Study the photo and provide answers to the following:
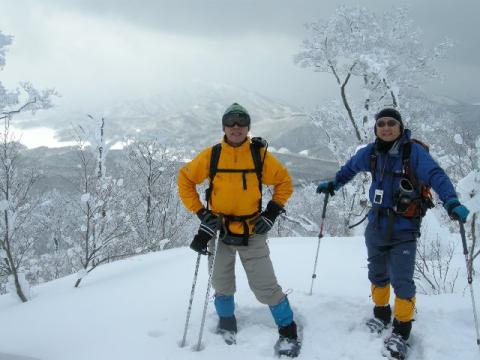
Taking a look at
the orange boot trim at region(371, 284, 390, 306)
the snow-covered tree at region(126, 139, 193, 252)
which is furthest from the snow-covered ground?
the snow-covered tree at region(126, 139, 193, 252)

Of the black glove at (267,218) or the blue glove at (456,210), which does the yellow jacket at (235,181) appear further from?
the blue glove at (456,210)

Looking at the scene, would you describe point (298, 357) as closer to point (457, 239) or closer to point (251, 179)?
point (251, 179)

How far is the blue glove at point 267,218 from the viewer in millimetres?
3725

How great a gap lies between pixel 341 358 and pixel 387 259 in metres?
1.03

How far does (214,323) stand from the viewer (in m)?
4.26

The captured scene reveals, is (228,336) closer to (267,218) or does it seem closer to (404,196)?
(267,218)

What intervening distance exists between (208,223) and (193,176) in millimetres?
496

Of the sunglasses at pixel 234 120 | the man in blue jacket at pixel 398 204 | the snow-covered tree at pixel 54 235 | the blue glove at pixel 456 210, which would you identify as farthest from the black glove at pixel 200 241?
the snow-covered tree at pixel 54 235

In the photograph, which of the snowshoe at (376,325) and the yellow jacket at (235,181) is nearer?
the yellow jacket at (235,181)

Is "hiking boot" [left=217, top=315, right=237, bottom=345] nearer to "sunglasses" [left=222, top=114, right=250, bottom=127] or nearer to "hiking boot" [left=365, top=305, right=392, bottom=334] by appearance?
"hiking boot" [left=365, top=305, right=392, bottom=334]

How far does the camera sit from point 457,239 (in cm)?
782

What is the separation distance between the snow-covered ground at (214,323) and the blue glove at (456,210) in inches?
51.1

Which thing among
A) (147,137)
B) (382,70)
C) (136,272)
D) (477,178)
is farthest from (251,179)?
(147,137)

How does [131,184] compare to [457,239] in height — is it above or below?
below
